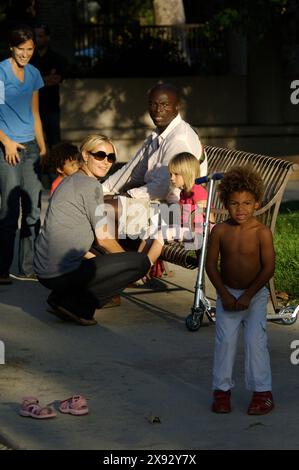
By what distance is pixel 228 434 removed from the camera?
6113mm

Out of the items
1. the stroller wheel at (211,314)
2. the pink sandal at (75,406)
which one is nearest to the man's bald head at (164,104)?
the stroller wheel at (211,314)

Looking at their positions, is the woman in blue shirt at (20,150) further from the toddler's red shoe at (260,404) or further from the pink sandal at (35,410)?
the toddler's red shoe at (260,404)

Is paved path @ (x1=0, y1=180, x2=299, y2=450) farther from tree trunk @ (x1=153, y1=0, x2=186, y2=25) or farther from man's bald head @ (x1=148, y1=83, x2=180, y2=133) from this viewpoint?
tree trunk @ (x1=153, y1=0, x2=186, y2=25)

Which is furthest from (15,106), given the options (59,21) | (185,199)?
(59,21)

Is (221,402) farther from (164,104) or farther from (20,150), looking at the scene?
(20,150)

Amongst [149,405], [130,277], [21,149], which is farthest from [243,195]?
[21,149]

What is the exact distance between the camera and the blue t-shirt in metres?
9.91

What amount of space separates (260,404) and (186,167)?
2548 mm

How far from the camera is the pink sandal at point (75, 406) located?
21.2ft

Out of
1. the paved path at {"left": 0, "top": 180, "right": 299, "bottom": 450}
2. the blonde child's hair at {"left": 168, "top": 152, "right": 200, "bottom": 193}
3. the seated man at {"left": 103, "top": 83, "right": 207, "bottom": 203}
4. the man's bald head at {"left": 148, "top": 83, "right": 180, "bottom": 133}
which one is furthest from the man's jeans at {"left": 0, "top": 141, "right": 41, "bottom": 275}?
the blonde child's hair at {"left": 168, "top": 152, "right": 200, "bottom": 193}

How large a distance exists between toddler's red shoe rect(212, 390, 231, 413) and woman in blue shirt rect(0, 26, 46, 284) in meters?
3.61

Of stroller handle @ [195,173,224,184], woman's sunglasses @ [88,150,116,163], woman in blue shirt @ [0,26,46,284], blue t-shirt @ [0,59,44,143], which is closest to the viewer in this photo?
stroller handle @ [195,173,224,184]
